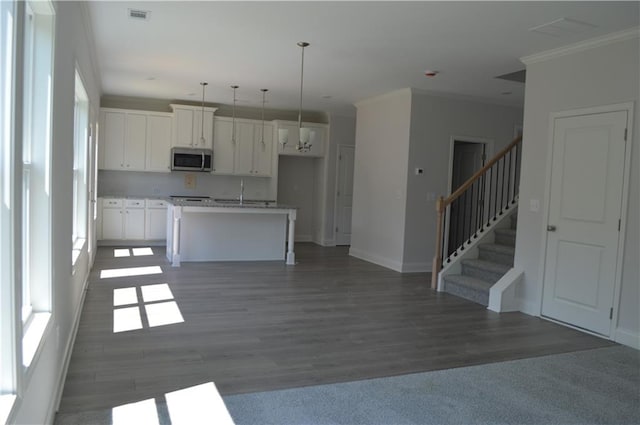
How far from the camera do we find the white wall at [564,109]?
14.2 ft

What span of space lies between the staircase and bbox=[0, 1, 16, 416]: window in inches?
193

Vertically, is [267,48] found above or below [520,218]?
above

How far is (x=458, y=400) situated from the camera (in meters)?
3.04

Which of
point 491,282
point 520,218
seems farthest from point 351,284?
point 520,218

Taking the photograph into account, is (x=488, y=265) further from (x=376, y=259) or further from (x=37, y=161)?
(x=37, y=161)

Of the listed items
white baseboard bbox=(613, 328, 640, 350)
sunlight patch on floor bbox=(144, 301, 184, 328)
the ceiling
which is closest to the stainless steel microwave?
the ceiling

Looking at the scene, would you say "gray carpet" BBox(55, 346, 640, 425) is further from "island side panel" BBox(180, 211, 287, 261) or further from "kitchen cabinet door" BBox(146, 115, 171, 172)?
"kitchen cabinet door" BBox(146, 115, 171, 172)

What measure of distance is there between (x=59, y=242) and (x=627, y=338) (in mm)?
4517

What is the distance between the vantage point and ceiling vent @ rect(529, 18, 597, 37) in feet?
13.9

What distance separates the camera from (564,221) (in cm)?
496

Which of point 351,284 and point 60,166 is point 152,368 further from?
point 351,284

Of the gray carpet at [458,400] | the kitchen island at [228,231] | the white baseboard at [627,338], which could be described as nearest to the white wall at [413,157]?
the kitchen island at [228,231]

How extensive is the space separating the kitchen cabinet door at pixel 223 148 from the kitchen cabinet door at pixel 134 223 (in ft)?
5.20

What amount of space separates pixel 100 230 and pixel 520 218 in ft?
22.6
